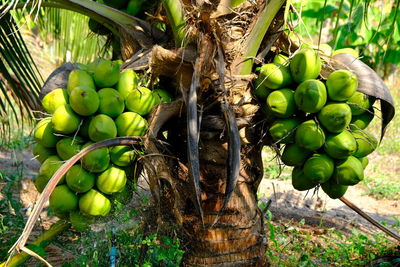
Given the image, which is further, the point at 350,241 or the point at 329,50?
the point at 350,241

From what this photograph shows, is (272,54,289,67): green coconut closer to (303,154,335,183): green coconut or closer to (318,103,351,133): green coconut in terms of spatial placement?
(318,103,351,133): green coconut

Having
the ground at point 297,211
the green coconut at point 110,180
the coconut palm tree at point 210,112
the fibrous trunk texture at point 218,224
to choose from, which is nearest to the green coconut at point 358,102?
the coconut palm tree at point 210,112

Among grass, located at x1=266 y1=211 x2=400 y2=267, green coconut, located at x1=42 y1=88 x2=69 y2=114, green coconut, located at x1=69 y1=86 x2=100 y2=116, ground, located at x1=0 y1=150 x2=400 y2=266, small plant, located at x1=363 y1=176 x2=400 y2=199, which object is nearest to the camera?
green coconut, located at x1=69 y1=86 x2=100 y2=116

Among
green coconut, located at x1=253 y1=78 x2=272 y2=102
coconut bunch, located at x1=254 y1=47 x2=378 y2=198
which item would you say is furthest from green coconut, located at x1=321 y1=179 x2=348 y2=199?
green coconut, located at x1=253 y1=78 x2=272 y2=102

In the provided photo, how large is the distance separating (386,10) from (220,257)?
870cm

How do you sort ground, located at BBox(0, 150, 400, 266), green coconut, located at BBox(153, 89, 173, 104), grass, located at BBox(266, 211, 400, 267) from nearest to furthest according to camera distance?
green coconut, located at BBox(153, 89, 173, 104) → grass, located at BBox(266, 211, 400, 267) → ground, located at BBox(0, 150, 400, 266)

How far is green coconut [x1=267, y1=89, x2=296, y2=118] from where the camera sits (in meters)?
1.72

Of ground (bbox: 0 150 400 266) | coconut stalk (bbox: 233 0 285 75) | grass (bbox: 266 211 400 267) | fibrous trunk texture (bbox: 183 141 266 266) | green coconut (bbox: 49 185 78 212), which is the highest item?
coconut stalk (bbox: 233 0 285 75)

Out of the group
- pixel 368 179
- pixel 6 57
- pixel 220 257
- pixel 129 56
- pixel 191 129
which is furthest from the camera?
pixel 368 179

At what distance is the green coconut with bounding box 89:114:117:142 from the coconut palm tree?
15 cm

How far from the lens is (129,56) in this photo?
2102 mm

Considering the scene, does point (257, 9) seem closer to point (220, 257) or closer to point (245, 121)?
point (245, 121)

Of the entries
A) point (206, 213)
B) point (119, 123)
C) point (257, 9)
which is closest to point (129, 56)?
point (119, 123)

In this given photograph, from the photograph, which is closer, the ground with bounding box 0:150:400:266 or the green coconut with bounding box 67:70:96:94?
the green coconut with bounding box 67:70:96:94
